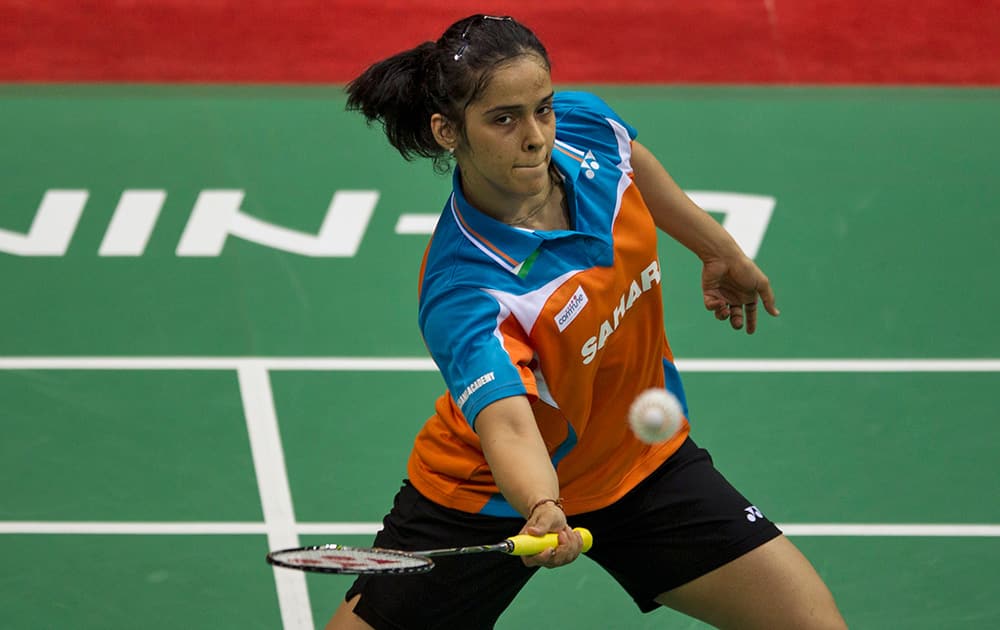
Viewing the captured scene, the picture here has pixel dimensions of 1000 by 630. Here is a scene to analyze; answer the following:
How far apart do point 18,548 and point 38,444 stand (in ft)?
2.00

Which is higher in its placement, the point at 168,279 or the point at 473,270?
the point at 168,279

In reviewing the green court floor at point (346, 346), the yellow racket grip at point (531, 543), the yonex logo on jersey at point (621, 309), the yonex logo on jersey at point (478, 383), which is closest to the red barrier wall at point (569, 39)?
the green court floor at point (346, 346)

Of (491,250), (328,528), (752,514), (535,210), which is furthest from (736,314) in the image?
(328,528)

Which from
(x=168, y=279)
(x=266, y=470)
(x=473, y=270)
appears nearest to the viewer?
(x=473, y=270)

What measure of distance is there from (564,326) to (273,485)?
230cm

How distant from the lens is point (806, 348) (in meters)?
6.04

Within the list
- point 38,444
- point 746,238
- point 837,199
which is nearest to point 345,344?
point 38,444

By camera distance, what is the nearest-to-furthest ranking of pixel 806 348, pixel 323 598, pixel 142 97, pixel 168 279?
1. pixel 323 598
2. pixel 806 348
3. pixel 168 279
4. pixel 142 97

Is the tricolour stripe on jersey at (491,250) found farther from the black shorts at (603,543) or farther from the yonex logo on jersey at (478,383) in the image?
the black shorts at (603,543)

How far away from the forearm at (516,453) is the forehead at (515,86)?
63 centimetres

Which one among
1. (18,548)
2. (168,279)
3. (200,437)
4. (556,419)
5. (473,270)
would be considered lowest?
(556,419)

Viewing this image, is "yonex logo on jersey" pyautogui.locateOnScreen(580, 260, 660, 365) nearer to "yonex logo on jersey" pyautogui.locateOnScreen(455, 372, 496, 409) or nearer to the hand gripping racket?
"yonex logo on jersey" pyautogui.locateOnScreen(455, 372, 496, 409)

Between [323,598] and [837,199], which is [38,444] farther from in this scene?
[837,199]

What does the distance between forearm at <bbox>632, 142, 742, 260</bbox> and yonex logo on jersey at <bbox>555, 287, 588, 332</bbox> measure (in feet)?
1.95
